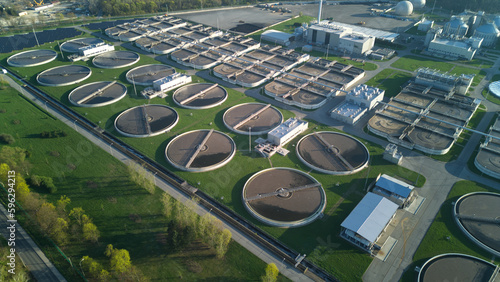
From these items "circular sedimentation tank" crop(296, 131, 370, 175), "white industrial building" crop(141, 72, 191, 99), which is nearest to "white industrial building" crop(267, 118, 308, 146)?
"circular sedimentation tank" crop(296, 131, 370, 175)

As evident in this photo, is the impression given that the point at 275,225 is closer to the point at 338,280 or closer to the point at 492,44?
the point at 338,280

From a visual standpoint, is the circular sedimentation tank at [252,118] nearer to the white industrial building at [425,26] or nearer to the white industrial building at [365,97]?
the white industrial building at [365,97]

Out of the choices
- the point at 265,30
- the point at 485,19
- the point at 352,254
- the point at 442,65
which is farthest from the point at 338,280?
the point at 485,19

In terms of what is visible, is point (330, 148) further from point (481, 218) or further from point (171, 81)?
point (171, 81)

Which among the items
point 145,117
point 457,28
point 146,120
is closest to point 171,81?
point 145,117

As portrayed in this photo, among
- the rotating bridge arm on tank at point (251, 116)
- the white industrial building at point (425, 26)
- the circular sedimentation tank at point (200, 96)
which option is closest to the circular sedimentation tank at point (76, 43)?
the circular sedimentation tank at point (200, 96)

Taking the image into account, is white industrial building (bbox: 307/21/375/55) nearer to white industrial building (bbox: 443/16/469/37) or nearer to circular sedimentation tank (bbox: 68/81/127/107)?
white industrial building (bbox: 443/16/469/37)

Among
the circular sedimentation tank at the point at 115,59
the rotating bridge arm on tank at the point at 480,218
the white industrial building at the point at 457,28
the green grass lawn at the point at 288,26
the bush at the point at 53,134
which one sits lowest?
the rotating bridge arm on tank at the point at 480,218
